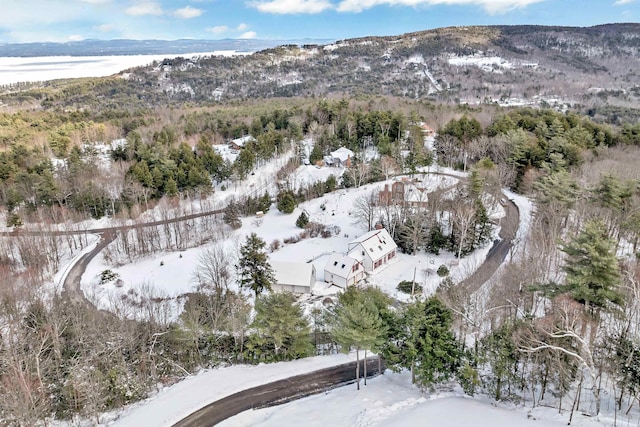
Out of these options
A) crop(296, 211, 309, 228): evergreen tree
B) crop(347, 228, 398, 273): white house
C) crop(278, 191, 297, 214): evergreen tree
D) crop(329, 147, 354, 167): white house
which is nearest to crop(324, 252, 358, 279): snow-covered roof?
crop(347, 228, 398, 273): white house

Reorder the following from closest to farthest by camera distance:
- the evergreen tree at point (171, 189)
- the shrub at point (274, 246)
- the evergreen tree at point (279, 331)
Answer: the evergreen tree at point (279, 331) → the shrub at point (274, 246) → the evergreen tree at point (171, 189)

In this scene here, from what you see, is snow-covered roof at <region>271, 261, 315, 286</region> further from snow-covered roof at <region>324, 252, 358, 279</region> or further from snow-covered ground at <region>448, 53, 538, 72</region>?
snow-covered ground at <region>448, 53, 538, 72</region>

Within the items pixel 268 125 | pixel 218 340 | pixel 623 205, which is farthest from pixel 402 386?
pixel 268 125

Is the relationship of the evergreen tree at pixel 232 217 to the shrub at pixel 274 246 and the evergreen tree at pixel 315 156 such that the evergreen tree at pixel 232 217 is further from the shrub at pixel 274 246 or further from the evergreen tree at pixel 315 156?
the evergreen tree at pixel 315 156

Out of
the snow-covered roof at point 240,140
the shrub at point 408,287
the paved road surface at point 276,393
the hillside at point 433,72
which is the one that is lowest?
the paved road surface at point 276,393

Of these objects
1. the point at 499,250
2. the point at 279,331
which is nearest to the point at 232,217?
the point at 279,331

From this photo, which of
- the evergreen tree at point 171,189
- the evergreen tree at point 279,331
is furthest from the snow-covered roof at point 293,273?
the evergreen tree at point 171,189

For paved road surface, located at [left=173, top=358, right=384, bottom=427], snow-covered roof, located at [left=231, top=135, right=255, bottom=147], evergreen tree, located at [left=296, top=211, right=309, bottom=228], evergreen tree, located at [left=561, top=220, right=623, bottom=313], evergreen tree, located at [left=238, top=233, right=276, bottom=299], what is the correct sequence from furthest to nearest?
snow-covered roof, located at [left=231, top=135, right=255, bottom=147], evergreen tree, located at [left=296, top=211, right=309, bottom=228], evergreen tree, located at [left=238, top=233, right=276, bottom=299], paved road surface, located at [left=173, top=358, right=384, bottom=427], evergreen tree, located at [left=561, top=220, right=623, bottom=313]

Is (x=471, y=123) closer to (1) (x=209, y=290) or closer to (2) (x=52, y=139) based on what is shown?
(1) (x=209, y=290)
